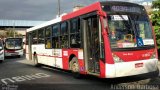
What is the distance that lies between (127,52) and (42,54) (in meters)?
9.01

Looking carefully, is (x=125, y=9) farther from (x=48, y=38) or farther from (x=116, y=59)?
(x=48, y=38)

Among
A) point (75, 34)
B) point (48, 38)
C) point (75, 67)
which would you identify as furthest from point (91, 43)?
point (48, 38)

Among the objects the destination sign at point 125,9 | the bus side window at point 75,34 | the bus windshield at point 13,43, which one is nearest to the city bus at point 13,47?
the bus windshield at point 13,43

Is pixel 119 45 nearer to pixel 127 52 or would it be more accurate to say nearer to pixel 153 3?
pixel 127 52

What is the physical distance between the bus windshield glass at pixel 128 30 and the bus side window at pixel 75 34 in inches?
91.3

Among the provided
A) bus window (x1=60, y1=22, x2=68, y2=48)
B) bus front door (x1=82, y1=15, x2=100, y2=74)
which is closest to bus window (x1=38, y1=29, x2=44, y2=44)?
bus window (x1=60, y1=22, x2=68, y2=48)

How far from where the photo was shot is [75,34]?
13172mm

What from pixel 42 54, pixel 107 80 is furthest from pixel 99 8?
pixel 42 54

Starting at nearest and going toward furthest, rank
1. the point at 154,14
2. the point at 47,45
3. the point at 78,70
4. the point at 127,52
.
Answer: the point at 127,52 → the point at 78,70 → the point at 47,45 → the point at 154,14

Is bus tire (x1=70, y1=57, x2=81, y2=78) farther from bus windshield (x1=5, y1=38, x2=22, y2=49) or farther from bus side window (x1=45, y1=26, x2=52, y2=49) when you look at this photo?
bus windshield (x1=5, y1=38, x2=22, y2=49)

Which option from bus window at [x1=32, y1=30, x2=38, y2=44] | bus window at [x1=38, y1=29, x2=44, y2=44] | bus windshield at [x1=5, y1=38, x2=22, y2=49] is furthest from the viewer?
bus windshield at [x1=5, y1=38, x2=22, y2=49]

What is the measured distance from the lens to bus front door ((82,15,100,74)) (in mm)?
11422

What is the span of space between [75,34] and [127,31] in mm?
2891

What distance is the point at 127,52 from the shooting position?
10672 mm
